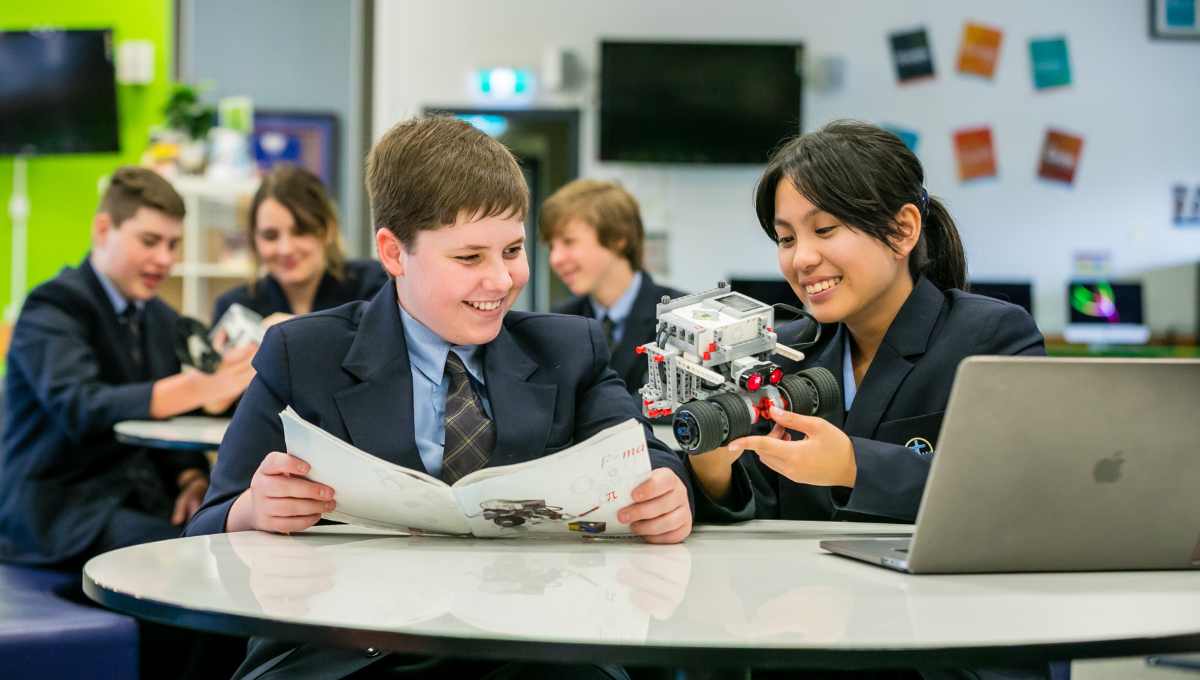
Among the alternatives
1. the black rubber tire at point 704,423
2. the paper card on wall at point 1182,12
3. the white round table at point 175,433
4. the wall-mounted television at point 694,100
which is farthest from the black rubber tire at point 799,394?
the paper card on wall at point 1182,12

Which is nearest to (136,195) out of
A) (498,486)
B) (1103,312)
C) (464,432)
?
(464,432)

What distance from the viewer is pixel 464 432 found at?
1.50 meters

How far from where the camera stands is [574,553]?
1.26 meters

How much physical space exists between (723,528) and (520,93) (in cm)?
531

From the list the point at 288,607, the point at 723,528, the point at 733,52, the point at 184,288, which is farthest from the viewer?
the point at 733,52

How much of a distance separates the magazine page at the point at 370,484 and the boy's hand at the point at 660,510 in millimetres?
192

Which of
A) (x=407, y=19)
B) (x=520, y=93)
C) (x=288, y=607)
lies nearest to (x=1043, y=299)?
(x=520, y=93)

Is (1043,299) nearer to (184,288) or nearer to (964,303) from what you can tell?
(184,288)

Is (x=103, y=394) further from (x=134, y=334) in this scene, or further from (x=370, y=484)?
(x=370, y=484)

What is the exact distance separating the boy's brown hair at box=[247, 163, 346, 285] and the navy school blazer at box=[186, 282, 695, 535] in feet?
6.45

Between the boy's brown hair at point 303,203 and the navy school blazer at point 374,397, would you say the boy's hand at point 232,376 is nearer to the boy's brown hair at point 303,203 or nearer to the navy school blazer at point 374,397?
the boy's brown hair at point 303,203

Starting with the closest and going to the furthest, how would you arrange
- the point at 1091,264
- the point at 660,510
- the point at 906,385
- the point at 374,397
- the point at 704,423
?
the point at 704,423 < the point at 660,510 < the point at 374,397 < the point at 906,385 < the point at 1091,264

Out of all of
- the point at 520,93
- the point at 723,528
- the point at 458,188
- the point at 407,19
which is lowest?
the point at 723,528

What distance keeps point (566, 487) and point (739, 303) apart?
0.29 meters
